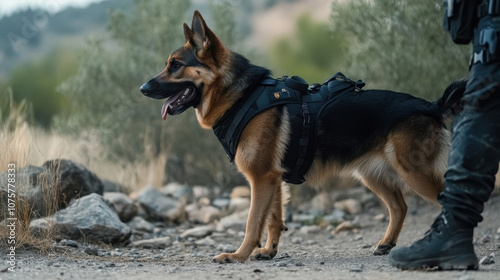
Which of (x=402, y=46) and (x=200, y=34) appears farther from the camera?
(x=402, y=46)

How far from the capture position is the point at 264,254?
487 centimetres

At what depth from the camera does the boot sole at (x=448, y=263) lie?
3.45 meters

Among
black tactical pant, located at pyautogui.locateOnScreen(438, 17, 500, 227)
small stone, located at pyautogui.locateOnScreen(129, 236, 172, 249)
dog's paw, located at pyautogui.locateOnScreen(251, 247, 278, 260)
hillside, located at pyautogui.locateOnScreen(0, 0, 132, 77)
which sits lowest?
small stone, located at pyautogui.locateOnScreen(129, 236, 172, 249)

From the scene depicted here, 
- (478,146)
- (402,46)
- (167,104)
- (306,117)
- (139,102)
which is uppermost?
(402,46)

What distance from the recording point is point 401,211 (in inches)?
210

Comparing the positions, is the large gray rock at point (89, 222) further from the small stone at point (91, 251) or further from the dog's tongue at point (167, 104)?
the dog's tongue at point (167, 104)

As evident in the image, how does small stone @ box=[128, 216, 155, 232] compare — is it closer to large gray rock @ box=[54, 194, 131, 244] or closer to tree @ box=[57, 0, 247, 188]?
large gray rock @ box=[54, 194, 131, 244]

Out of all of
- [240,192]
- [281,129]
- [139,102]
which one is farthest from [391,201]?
[139,102]

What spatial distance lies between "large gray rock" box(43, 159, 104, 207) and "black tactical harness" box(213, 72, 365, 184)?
194 cm

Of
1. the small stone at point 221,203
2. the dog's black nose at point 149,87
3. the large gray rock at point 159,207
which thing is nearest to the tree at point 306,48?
the small stone at point 221,203

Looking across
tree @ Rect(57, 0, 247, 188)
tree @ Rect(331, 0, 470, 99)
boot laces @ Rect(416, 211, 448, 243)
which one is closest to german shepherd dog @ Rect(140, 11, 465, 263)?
boot laces @ Rect(416, 211, 448, 243)

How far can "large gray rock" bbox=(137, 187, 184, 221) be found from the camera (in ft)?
26.1

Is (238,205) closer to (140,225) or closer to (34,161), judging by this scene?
(140,225)

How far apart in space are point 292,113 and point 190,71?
93 centimetres
